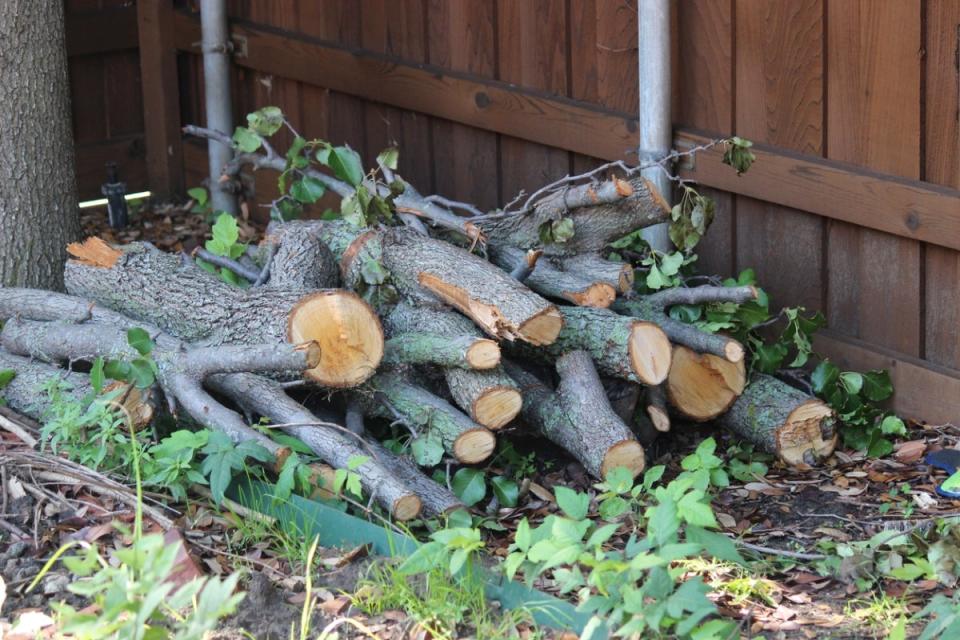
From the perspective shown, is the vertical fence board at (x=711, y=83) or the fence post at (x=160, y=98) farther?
the fence post at (x=160, y=98)

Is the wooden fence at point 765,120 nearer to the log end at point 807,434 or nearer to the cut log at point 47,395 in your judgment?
the log end at point 807,434

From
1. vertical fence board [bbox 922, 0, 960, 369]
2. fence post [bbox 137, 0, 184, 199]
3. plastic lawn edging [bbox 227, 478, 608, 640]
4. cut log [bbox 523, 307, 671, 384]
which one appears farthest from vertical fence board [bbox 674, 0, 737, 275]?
fence post [bbox 137, 0, 184, 199]

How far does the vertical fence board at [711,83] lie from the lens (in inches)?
200

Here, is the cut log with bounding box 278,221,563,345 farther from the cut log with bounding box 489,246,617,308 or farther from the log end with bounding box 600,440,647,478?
the log end with bounding box 600,440,647,478

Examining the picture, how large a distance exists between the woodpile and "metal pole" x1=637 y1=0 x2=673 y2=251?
1.39ft

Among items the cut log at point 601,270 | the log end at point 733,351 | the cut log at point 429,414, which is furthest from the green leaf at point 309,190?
the log end at point 733,351

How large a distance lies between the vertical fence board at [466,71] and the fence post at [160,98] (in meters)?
2.21

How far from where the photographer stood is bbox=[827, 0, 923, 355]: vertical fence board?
4492 millimetres

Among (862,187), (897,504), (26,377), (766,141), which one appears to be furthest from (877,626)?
(26,377)

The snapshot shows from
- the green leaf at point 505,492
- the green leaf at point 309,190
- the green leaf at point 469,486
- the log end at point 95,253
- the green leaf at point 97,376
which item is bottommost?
the green leaf at point 505,492

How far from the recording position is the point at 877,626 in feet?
11.2

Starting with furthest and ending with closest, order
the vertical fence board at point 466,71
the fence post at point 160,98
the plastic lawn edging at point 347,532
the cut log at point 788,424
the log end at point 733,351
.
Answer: the fence post at point 160,98 < the vertical fence board at point 466,71 < the cut log at point 788,424 < the log end at point 733,351 < the plastic lawn edging at point 347,532

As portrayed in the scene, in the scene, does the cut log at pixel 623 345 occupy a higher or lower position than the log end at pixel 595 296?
lower

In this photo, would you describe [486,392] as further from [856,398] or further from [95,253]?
[95,253]
